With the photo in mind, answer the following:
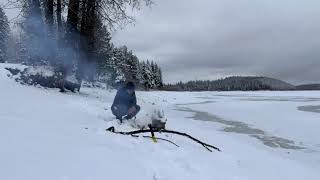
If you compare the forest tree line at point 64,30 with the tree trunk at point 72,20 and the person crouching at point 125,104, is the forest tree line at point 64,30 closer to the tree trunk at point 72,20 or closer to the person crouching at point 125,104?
the tree trunk at point 72,20

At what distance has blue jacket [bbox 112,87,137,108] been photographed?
34.8ft

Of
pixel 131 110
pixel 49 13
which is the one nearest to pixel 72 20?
pixel 49 13

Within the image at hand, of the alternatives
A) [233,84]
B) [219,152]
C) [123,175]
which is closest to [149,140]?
[219,152]

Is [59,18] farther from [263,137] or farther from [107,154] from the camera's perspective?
[107,154]

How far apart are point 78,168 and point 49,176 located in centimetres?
54

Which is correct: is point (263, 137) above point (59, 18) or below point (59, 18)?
below

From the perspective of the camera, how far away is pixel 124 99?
1071cm

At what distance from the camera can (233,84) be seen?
15812cm

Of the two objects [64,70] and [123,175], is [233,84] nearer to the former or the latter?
[64,70]

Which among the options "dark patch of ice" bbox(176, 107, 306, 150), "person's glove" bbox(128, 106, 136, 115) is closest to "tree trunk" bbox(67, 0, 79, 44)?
"person's glove" bbox(128, 106, 136, 115)

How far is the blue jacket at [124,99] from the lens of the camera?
1062 cm

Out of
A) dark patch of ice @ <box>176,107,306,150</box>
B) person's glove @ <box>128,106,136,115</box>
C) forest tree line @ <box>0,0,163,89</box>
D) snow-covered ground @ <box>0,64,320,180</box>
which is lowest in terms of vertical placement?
dark patch of ice @ <box>176,107,306,150</box>

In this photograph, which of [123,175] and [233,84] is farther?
[233,84]

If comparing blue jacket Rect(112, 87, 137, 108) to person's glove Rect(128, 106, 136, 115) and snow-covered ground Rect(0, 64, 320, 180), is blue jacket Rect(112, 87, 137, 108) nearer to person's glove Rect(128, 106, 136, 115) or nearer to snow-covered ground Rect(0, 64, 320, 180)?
person's glove Rect(128, 106, 136, 115)
